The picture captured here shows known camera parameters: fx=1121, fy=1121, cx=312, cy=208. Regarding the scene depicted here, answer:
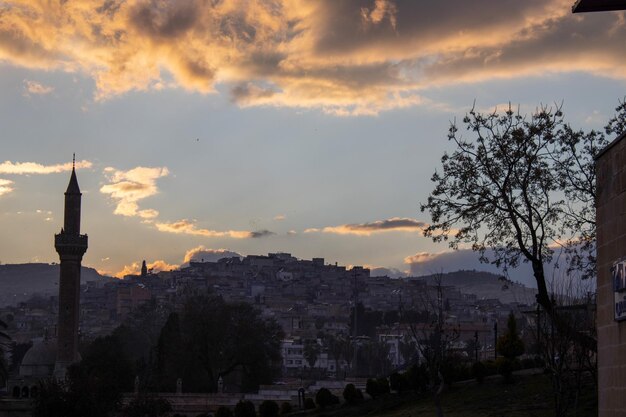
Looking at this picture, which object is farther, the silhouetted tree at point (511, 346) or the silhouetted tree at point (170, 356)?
the silhouetted tree at point (170, 356)

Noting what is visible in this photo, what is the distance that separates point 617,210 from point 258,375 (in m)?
59.8

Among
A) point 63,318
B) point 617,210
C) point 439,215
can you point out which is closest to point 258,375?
point 63,318

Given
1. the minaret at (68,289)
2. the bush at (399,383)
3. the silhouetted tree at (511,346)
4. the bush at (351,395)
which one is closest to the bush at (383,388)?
the bush at (399,383)

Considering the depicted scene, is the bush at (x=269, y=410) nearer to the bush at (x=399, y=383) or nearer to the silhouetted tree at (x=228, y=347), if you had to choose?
the bush at (x=399, y=383)

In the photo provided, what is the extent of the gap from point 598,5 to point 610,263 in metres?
4.25

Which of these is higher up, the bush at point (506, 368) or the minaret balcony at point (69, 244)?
the minaret balcony at point (69, 244)

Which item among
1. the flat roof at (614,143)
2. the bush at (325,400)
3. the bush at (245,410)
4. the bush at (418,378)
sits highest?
the flat roof at (614,143)

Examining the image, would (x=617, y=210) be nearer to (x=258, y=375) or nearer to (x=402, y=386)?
(x=402, y=386)

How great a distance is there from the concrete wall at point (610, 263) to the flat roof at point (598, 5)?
94.5 inches

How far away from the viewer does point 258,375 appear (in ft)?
246

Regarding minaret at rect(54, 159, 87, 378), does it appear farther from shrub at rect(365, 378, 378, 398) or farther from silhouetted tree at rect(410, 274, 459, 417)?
silhouetted tree at rect(410, 274, 459, 417)

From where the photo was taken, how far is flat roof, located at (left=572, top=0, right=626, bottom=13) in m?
18.0

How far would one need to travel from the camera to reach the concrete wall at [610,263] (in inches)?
651

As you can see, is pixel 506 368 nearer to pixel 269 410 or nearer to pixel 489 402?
pixel 489 402
